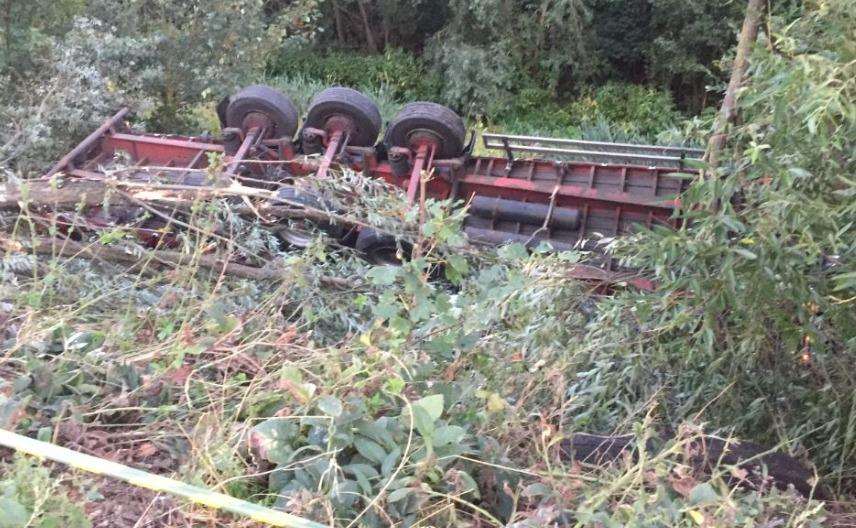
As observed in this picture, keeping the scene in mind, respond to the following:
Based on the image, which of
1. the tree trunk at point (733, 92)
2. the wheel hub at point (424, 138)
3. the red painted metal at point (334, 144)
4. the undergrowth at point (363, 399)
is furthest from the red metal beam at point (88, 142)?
the tree trunk at point (733, 92)

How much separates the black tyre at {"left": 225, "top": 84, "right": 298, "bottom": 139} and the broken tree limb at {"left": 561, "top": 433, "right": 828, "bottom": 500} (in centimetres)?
484

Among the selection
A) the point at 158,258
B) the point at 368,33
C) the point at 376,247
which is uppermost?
the point at 368,33

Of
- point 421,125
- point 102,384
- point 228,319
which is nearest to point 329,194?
point 228,319

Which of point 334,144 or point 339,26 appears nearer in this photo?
point 334,144

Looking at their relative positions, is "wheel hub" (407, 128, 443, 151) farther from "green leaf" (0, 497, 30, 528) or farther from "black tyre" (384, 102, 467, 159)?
"green leaf" (0, 497, 30, 528)

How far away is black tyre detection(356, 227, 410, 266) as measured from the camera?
5117 millimetres

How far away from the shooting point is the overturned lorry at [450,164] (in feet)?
21.0

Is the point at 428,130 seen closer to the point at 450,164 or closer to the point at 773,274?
the point at 450,164

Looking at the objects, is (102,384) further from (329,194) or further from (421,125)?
(421,125)

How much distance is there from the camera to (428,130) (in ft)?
21.3

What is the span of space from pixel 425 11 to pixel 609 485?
14913 millimetres

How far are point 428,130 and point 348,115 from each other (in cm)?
71

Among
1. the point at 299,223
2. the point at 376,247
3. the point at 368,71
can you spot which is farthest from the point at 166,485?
the point at 368,71

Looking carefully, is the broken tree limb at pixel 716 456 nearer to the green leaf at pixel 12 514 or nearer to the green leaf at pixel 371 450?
the green leaf at pixel 371 450
